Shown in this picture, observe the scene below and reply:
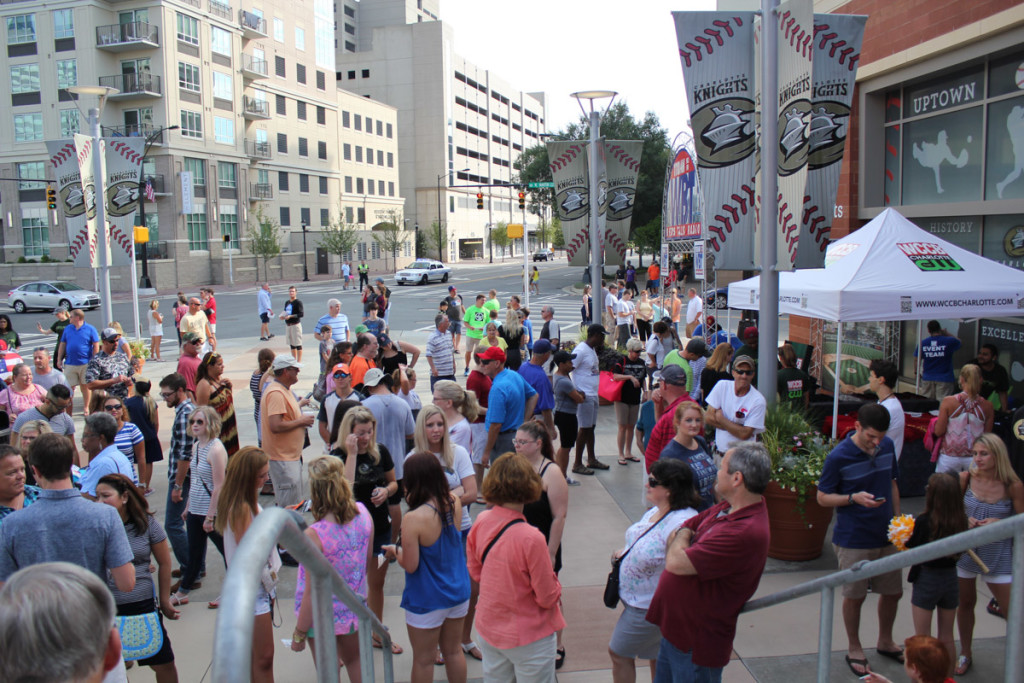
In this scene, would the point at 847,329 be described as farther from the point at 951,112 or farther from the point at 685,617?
the point at 685,617

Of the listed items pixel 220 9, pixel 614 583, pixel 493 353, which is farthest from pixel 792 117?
pixel 220 9

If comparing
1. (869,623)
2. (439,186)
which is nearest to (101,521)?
(869,623)

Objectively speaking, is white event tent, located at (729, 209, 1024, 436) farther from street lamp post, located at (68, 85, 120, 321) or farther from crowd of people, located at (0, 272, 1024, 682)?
street lamp post, located at (68, 85, 120, 321)

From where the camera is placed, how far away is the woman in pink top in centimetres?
380

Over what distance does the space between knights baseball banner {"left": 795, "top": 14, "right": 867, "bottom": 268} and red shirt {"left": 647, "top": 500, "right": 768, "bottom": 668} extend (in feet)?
13.1

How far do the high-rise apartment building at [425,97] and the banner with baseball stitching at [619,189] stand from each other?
7174 cm

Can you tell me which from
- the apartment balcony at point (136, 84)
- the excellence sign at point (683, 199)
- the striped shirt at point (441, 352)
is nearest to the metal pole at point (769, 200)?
the striped shirt at point (441, 352)

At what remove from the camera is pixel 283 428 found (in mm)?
6746

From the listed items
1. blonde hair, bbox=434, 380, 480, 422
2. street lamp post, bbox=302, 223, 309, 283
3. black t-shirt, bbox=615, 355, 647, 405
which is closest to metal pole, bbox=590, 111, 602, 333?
black t-shirt, bbox=615, 355, 647, 405

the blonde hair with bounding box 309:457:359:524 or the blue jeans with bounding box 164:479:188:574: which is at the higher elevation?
the blonde hair with bounding box 309:457:359:524

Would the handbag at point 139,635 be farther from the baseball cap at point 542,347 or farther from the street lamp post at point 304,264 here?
the street lamp post at point 304,264

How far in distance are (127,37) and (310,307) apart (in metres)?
27.1

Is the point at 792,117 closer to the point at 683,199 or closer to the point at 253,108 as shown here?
the point at 683,199

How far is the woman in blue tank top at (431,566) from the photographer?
4.23 meters
